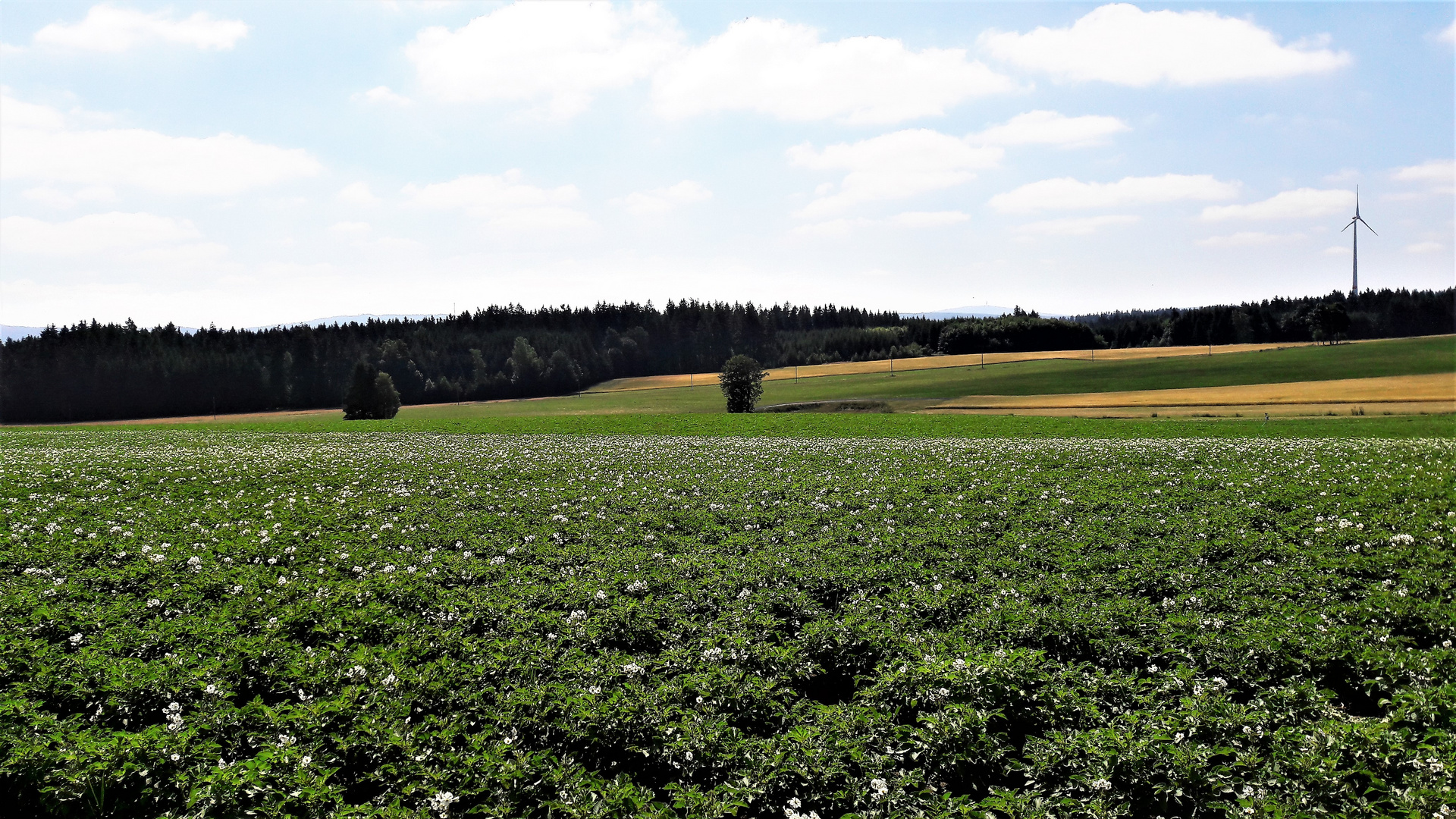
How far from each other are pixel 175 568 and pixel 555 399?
385 ft

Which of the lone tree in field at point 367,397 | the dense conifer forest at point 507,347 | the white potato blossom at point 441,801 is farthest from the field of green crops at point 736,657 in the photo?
the dense conifer forest at point 507,347

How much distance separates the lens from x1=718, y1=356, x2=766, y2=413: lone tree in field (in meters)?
85.2

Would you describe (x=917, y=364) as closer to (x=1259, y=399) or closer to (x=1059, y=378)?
(x=1059, y=378)

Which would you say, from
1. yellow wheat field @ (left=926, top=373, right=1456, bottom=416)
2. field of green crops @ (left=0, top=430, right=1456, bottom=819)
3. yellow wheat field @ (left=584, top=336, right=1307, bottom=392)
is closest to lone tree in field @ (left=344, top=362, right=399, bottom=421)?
yellow wheat field @ (left=926, top=373, right=1456, bottom=416)

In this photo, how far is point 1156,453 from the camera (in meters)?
26.7

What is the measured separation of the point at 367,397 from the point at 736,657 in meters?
79.0

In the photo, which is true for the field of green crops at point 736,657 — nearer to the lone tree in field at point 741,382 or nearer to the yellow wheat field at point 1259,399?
the yellow wheat field at point 1259,399

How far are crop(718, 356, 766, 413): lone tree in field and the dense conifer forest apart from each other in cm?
4720

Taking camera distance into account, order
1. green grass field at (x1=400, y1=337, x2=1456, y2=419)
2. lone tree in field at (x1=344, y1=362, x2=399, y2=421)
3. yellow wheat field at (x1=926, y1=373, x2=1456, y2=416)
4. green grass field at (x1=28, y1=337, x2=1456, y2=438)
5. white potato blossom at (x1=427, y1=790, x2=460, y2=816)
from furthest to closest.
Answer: green grass field at (x1=400, y1=337, x2=1456, y2=419), lone tree in field at (x1=344, y1=362, x2=399, y2=421), yellow wheat field at (x1=926, y1=373, x2=1456, y2=416), green grass field at (x1=28, y1=337, x2=1456, y2=438), white potato blossom at (x1=427, y1=790, x2=460, y2=816)

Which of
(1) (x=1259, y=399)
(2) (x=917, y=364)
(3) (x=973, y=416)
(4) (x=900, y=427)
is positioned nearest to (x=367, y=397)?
(4) (x=900, y=427)

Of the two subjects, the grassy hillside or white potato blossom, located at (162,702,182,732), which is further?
the grassy hillside

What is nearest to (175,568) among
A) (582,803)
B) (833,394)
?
(582,803)

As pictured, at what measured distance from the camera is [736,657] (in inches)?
356

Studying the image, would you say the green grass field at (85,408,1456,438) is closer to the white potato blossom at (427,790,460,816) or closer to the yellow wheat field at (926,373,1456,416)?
the yellow wheat field at (926,373,1456,416)
